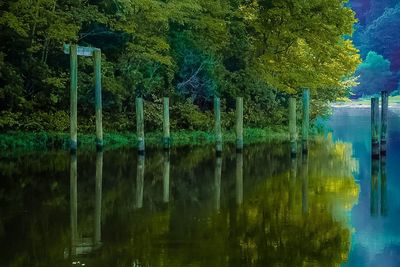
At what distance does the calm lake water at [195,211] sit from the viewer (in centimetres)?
1170

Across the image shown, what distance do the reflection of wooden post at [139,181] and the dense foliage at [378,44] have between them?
79.9 m

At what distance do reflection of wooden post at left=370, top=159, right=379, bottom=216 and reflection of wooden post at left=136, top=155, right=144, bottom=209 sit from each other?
4.87 meters

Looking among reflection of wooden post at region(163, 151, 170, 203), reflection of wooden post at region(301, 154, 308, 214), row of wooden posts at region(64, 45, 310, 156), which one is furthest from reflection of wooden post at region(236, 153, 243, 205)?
reflection of wooden post at region(163, 151, 170, 203)

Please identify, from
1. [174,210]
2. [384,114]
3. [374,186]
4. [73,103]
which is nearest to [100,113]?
[73,103]

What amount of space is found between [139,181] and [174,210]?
4.63m

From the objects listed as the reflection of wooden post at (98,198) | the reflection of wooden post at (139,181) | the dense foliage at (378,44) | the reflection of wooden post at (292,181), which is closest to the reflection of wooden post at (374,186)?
the reflection of wooden post at (292,181)

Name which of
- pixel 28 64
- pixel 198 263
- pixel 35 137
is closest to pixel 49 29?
pixel 28 64

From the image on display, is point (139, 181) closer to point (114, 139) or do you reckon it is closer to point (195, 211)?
point (195, 211)

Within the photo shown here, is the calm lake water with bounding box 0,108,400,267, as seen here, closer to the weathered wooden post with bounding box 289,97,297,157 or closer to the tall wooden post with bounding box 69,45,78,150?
the weathered wooden post with bounding box 289,97,297,157

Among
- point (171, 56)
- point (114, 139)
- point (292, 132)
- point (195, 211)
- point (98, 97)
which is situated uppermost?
point (171, 56)

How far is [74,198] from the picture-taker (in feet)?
55.8

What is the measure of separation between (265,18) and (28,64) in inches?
541

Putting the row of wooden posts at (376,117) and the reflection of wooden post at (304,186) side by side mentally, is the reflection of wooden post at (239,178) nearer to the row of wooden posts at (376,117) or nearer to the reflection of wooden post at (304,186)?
the reflection of wooden post at (304,186)

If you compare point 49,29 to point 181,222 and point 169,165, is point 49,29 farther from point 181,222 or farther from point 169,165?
point 181,222
